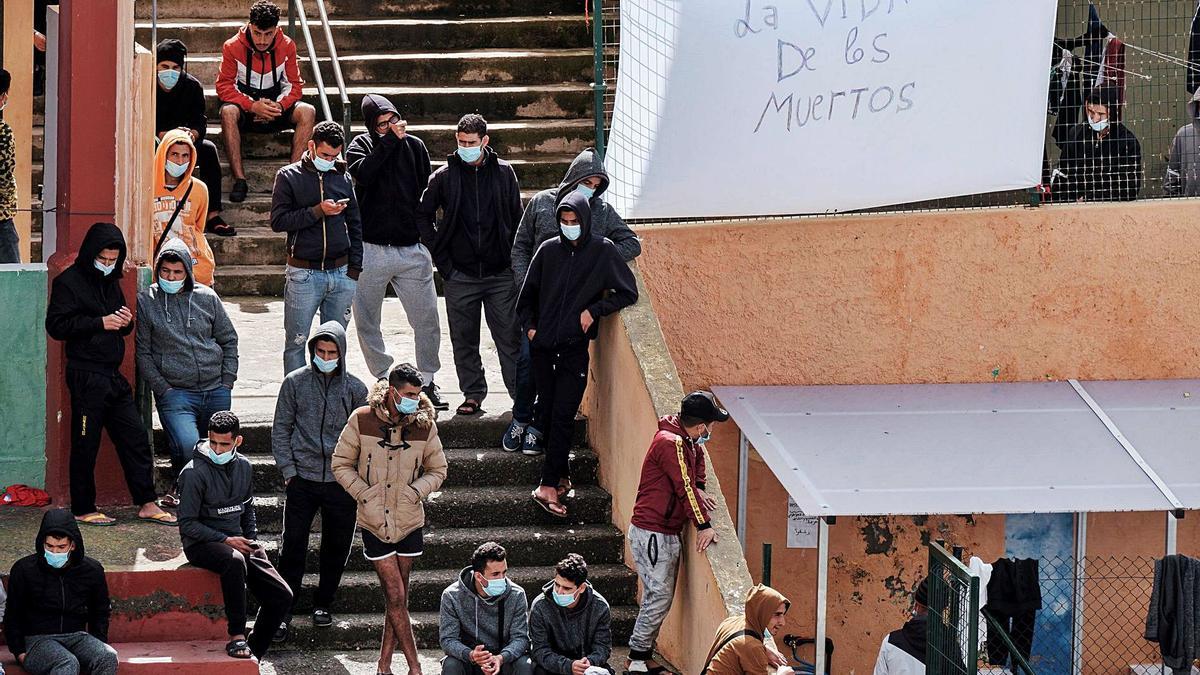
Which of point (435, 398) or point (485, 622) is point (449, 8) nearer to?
point (435, 398)

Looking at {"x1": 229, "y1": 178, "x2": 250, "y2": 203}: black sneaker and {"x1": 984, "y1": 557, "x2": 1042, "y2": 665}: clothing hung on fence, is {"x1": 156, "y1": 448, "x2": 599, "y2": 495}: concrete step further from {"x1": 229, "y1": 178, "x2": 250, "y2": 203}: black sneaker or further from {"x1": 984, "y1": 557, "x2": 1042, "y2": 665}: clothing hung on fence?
{"x1": 229, "y1": 178, "x2": 250, "y2": 203}: black sneaker

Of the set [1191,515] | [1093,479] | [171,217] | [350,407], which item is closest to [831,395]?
[1093,479]

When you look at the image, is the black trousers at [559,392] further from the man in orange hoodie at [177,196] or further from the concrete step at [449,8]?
the concrete step at [449,8]

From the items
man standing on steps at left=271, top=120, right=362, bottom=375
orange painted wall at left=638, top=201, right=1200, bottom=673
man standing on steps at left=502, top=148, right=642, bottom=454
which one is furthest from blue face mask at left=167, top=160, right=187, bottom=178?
orange painted wall at left=638, top=201, right=1200, bottom=673

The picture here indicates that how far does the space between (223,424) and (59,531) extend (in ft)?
3.27

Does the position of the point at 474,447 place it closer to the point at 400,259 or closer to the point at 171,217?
the point at 400,259

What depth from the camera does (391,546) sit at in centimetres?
973

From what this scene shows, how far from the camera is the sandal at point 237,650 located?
9438 millimetres

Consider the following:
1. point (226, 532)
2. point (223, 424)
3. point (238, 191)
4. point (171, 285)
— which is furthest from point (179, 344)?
point (238, 191)

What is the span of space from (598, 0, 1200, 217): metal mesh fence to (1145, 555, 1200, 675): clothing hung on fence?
2540mm

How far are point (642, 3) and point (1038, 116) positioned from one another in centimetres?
265

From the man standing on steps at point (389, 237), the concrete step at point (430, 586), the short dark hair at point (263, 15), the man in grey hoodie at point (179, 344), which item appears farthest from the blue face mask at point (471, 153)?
the short dark hair at point (263, 15)

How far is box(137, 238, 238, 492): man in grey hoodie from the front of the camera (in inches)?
412

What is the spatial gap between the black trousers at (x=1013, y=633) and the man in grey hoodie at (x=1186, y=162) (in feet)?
9.90
